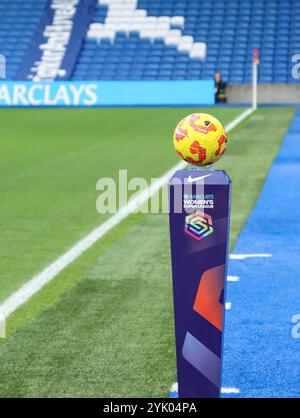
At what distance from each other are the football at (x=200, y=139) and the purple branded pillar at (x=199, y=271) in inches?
6.6

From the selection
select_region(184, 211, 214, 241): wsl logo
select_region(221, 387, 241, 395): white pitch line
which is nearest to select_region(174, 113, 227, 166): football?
select_region(184, 211, 214, 241): wsl logo

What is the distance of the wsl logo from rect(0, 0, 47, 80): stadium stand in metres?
33.7

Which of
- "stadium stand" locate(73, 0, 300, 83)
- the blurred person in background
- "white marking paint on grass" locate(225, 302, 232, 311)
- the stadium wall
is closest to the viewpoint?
"white marking paint on grass" locate(225, 302, 232, 311)

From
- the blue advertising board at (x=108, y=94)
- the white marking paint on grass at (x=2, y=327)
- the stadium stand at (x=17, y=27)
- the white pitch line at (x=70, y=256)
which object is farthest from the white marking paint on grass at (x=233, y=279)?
the stadium stand at (x=17, y=27)

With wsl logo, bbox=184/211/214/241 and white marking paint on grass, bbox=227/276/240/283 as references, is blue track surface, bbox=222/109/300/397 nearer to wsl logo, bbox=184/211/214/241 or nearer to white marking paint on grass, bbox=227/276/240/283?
white marking paint on grass, bbox=227/276/240/283

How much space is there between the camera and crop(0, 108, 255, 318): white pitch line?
6676mm

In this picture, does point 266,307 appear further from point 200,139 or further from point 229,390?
point 200,139

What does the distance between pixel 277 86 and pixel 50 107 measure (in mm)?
9497

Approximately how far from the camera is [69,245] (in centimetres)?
878

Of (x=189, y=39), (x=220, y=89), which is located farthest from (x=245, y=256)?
(x=189, y=39)

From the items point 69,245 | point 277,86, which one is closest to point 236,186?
point 69,245

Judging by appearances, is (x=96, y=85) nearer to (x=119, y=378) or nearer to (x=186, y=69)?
(x=186, y=69)

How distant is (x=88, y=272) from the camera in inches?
299

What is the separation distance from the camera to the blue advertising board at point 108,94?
105 feet
